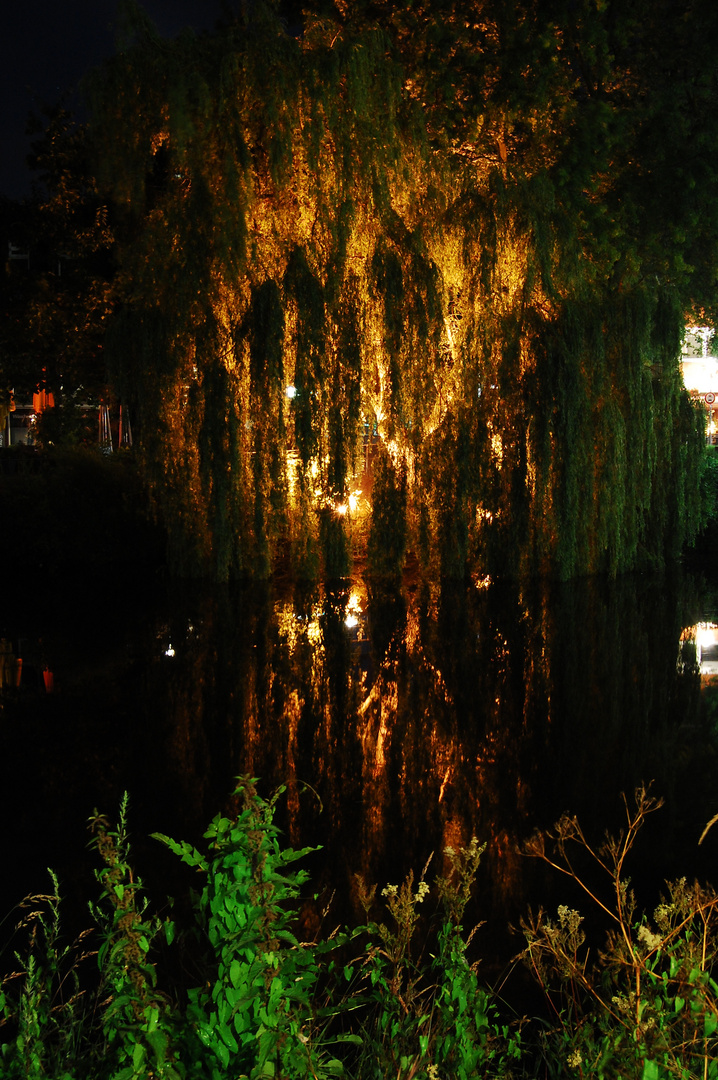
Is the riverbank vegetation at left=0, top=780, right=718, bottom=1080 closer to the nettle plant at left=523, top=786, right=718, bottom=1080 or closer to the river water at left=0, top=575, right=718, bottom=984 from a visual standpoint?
the nettle plant at left=523, top=786, right=718, bottom=1080

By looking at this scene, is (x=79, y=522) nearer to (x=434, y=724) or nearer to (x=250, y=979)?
(x=434, y=724)

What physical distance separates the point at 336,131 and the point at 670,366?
5.69 metres

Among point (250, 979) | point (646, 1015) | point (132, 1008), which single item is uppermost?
point (250, 979)

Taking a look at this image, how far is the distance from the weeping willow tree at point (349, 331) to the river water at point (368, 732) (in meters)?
1.87

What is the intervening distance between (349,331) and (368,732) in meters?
7.18

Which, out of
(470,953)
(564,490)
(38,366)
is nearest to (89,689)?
(470,953)

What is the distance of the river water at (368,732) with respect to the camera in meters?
5.05

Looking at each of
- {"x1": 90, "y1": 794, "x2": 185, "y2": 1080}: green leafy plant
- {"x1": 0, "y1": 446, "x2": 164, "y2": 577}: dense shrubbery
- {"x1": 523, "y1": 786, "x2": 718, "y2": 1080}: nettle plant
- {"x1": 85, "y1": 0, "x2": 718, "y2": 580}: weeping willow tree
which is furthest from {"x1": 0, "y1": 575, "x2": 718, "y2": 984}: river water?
{"x1": 0, "y1": 446, "x2": 164, "y2": 577}: dense shrubbery

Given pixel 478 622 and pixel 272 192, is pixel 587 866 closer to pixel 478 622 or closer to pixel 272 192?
pixel 478 622

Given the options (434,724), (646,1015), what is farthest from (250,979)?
(434,724)

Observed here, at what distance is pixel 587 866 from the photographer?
493 centimetres

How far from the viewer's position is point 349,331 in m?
13.0

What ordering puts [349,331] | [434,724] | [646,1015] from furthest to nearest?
1. [349,331]
2. [434,724]
3. [646,1015]

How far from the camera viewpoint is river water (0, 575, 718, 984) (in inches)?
199
